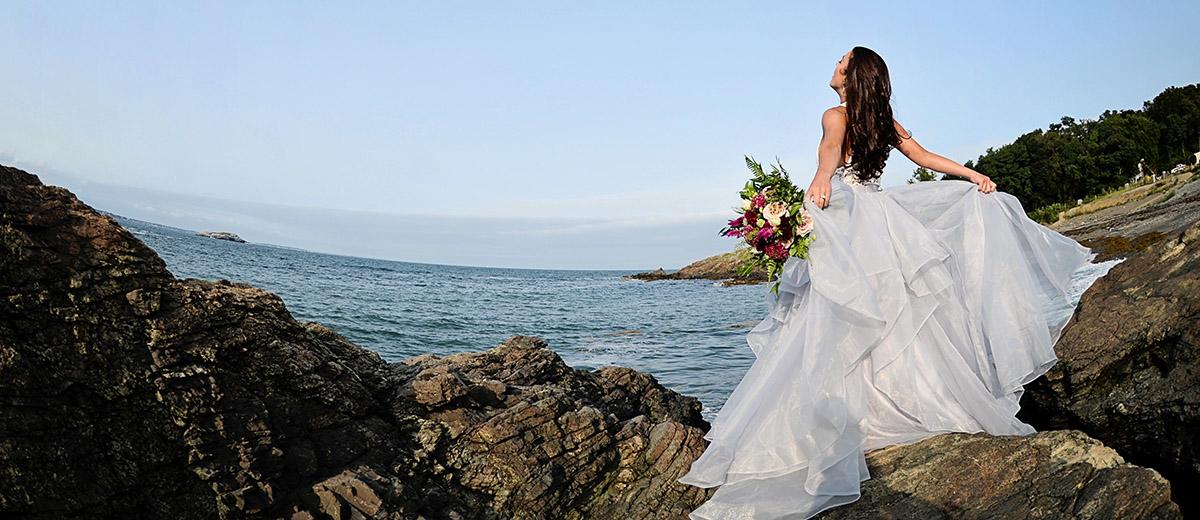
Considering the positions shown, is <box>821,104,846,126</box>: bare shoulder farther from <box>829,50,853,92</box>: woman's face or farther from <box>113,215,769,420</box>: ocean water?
<box>113,215,769,420</box>: ocean water

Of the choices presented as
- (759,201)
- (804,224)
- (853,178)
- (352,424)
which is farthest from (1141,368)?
(352,424)

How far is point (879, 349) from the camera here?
18.4ft

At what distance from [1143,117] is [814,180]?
79881 millimetres

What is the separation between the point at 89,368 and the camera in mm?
4359

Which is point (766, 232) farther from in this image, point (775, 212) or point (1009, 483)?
point (1009, 483)

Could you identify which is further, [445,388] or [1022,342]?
[445,388]

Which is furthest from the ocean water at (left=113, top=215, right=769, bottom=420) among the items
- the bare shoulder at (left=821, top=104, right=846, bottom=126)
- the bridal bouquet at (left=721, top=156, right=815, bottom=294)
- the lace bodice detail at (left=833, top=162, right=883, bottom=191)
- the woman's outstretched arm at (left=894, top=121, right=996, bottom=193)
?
the bare shoulder at (left=821, top=104, right=846, bottom=126)

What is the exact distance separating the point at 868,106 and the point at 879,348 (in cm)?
207

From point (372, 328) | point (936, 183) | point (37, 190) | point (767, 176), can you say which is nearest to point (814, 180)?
point (767, 176)

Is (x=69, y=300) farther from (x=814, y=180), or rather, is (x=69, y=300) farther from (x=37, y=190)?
(x=814, y=180)

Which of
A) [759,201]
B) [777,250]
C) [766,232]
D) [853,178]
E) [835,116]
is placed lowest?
[777,250]

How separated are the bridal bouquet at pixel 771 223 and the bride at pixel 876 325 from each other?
0.20m

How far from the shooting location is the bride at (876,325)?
521 cm

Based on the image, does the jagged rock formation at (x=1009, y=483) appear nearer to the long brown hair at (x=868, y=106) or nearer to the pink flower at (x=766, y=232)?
the pink flower at (x=766, y=232)
